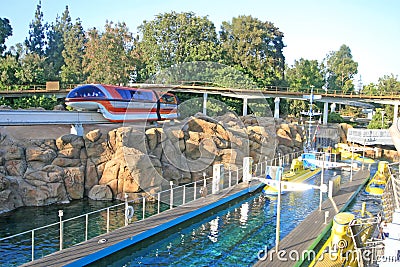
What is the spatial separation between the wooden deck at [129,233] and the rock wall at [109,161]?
3764 millimetres

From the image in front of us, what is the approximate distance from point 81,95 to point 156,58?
68.9ft

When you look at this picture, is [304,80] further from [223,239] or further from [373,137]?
[223,239]

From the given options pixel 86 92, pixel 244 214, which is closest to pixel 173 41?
pixel 86 92

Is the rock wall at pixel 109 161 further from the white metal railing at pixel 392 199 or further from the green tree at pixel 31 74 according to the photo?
the green tree at pixel 31 74

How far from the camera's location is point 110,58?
157ft

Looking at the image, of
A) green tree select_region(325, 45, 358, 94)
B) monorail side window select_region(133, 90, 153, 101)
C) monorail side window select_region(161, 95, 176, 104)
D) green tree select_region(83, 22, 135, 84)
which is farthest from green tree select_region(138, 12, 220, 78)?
green tree select_region(325, 45, 358, 94)

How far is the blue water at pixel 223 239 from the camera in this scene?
53.8 feet

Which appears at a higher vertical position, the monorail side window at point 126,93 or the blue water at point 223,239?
the monorail side window at point 126,93

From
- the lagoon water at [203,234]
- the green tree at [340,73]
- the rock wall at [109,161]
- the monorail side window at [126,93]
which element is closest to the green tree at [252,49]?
the monorail side window at [126,93]

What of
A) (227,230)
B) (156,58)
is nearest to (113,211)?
(227,230)

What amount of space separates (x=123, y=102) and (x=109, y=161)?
24.1 feet

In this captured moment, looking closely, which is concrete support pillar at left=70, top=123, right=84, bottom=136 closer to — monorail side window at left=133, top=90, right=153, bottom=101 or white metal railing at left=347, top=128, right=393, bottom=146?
monorail side window at left=133, top=90, right=153, bottom=101

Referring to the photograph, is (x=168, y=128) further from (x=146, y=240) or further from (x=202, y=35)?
(x=202, y=35)

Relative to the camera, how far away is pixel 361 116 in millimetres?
87438
